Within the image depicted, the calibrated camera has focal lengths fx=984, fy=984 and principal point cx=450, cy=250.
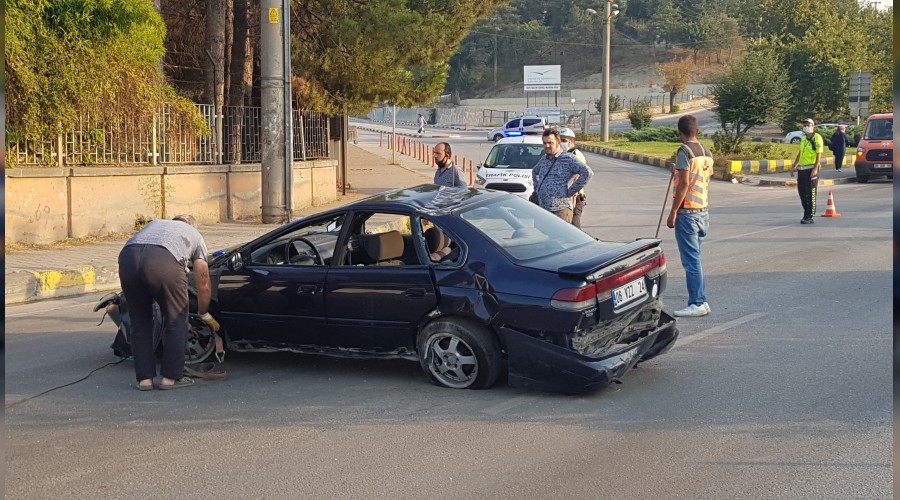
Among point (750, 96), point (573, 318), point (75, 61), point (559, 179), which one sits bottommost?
point (573, 318)

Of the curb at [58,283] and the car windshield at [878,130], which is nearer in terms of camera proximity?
the curb at [58,283]

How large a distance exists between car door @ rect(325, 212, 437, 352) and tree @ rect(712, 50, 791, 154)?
28.3m

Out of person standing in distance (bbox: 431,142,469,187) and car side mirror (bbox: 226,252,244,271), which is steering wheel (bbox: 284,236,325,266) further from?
person standing in distance (bbox: 431,142,469,187)

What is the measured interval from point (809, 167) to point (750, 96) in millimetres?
18275

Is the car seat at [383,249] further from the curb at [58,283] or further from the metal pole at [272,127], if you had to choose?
the metal pole at [272,127]

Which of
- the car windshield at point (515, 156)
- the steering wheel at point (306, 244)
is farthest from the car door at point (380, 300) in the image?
the car windshield at point (515, 156)

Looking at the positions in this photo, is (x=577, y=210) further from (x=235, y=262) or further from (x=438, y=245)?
(x=235, y=262)

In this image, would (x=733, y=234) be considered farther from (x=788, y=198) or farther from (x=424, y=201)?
(x=424, y=201)

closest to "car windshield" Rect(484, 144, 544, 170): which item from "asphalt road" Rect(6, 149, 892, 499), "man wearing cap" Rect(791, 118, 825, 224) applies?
"man wearing cap" Rect(791, 118, 825, 224)

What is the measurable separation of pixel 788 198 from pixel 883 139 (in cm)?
571

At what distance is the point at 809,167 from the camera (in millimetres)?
17047

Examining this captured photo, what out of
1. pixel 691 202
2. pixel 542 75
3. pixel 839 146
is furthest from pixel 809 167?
pixel 542 75

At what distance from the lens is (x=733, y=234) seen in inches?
639

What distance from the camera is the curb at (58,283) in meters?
11.8
